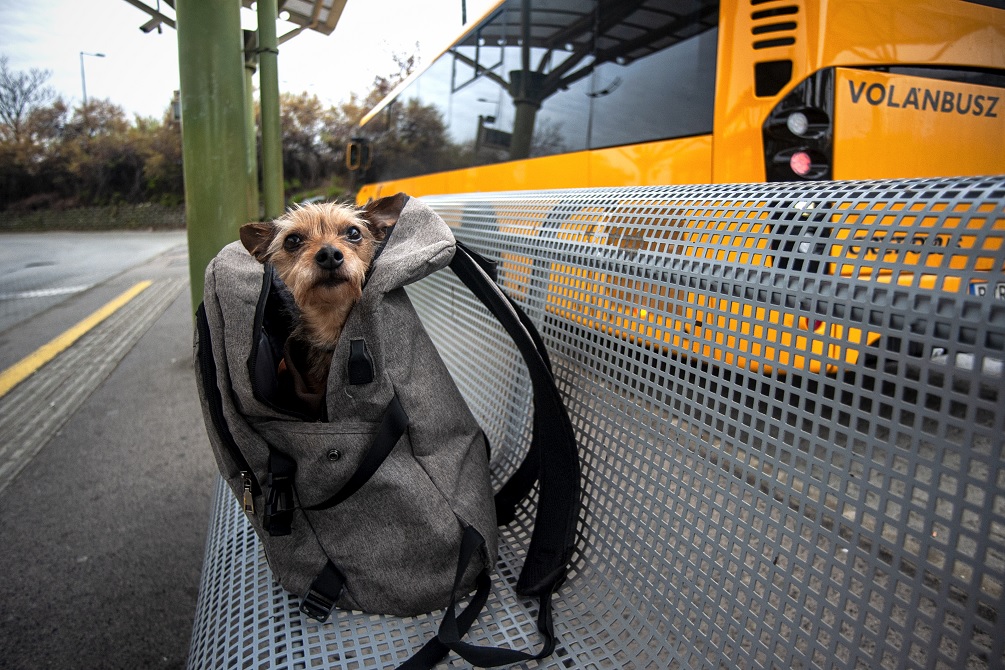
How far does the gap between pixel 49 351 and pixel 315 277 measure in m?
5.12

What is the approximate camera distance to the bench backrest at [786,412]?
666 mm

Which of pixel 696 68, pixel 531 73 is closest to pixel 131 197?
pixel 531 73

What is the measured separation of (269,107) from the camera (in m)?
5.66

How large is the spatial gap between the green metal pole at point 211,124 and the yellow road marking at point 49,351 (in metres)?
2.42

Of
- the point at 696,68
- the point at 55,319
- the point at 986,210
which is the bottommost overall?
the point at 55,319

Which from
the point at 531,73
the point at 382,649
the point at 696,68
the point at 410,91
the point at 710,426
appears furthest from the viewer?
the point at 410,91

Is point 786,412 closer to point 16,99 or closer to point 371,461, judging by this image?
point 371,461

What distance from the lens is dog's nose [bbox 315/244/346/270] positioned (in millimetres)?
1679

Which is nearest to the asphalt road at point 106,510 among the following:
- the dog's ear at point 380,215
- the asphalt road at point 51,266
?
the dog's ear at point 380,215

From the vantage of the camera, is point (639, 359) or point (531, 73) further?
point (531, 73)

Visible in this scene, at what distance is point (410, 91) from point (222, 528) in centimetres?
859

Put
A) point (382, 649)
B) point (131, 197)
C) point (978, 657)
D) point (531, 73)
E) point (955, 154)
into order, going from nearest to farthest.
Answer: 1. point (978, 657)
2. point (382, 649)
3. point (955, 154)
4. point (531, 73)
5. point (131, 197)

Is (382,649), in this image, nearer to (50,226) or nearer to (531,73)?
(531,73)

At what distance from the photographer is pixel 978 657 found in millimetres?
625
